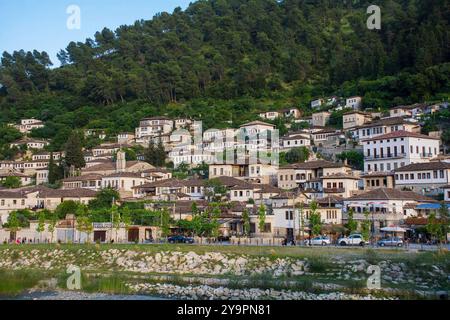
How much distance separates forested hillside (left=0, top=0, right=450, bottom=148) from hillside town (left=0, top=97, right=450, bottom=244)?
8.70 meters

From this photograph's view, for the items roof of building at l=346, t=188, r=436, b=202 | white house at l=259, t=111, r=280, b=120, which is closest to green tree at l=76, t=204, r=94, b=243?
roof of building at l=346, t=188, r=436, b=202

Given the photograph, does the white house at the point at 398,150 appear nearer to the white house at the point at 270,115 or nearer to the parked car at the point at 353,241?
the parked car at the point at 353,241

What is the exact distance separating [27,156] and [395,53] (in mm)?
60444

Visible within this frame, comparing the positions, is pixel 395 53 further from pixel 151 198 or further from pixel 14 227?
pixel 14 227

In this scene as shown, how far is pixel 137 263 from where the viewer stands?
1328 inches

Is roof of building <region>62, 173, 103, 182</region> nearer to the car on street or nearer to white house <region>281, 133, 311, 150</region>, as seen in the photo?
white house <region>281, 133, 311, 150</region>

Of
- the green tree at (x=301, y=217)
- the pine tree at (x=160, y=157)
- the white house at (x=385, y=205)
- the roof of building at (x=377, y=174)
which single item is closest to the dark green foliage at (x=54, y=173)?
the pine tree at (x=160, y=157)

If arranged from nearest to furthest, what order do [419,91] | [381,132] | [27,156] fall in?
[381,132] < [419,91] < [27,156]

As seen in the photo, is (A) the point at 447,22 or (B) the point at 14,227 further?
(A) the point at 447,22

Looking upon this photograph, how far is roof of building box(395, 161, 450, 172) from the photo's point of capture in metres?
48.2

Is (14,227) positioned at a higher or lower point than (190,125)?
lower

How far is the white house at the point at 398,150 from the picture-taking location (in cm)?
5441
